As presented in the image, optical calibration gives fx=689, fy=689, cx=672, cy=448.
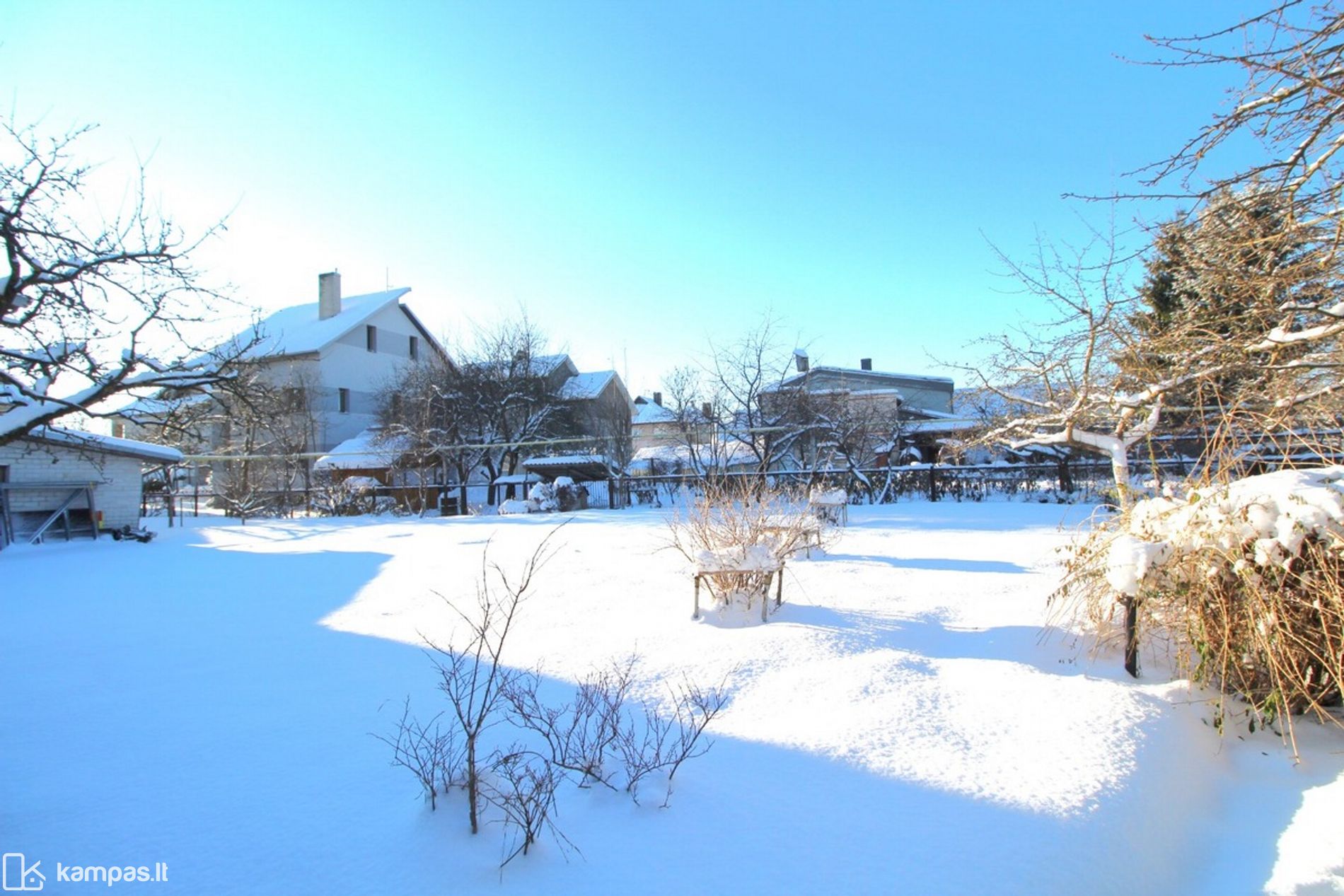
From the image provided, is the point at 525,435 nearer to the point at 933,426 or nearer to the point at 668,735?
the point at 933,426

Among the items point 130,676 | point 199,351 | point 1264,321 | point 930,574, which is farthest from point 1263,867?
point 199,351

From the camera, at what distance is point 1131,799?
3.02 metres

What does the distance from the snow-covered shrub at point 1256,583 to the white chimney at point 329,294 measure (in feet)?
106

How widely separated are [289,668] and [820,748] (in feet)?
12.4

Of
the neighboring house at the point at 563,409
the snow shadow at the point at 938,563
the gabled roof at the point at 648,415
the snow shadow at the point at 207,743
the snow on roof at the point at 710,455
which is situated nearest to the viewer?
→ the snow shadow at the point at 207,743

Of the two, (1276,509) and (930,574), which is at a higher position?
(1276,509)

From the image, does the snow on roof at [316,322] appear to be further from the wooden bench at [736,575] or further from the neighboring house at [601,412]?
the wooden bench at [736,575]

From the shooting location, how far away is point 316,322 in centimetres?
3009

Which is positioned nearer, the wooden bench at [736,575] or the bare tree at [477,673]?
the bare tree at [477,673]

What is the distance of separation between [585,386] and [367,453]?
42.1ft

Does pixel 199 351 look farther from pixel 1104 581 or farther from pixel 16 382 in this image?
pixel 1104 581

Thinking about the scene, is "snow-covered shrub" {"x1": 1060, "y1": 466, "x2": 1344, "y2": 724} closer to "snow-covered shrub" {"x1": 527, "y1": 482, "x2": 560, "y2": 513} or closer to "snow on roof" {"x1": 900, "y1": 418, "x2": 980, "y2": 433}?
"snow-covered shrub" {"x1": 527, "y1": 482, "x2": 560, "y2": 513}

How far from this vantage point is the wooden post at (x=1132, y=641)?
4.23 m

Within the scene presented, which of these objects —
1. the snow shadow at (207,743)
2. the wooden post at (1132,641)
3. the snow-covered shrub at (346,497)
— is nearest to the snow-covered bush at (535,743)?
the snow shadow at (207,743)
